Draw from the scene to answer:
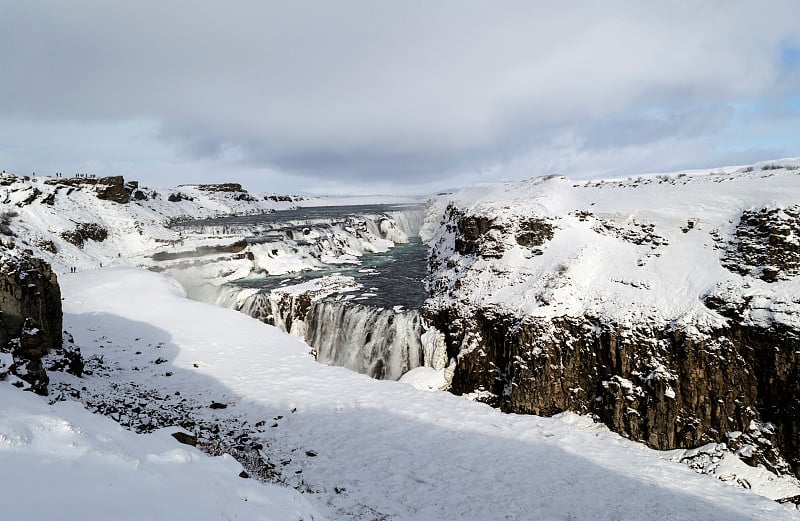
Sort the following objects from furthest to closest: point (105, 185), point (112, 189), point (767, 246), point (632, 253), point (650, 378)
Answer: point (105, 185), point (112, 189), point (632, 253), point (767, 246), point (650, 378)

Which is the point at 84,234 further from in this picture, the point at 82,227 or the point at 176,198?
the point at 176,198

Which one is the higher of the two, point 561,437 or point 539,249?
point 539,249

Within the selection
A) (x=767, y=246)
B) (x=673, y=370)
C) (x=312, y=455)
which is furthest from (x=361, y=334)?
(x=767, y=246)

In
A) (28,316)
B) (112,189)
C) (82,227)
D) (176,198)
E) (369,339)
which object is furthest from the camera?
(176,198)

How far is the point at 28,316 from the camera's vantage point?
37.9 ft

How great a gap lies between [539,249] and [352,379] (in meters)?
11.8

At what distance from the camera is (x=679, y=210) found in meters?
19.1

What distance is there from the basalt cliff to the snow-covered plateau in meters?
0.08

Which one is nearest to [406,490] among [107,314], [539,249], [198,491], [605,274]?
[198,491]

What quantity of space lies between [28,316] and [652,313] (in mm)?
21010

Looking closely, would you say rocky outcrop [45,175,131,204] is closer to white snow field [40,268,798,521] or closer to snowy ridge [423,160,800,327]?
white snow field [40,268,798,521]

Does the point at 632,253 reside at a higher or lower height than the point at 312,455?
higher

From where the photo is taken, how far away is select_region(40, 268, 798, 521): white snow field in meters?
6.13

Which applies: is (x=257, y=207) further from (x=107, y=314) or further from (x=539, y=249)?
(x=539, y=249)
